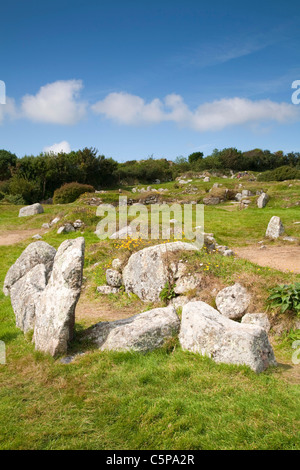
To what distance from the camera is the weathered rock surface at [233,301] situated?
7.69 meters

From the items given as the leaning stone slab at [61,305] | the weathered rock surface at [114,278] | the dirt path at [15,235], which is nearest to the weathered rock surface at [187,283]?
the weathered rock surface at [114,278]

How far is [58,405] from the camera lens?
461cm

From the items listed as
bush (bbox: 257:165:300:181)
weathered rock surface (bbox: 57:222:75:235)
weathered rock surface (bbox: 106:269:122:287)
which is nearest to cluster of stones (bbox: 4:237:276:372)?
weathered rock surface (bbox: 106:269:122:287)

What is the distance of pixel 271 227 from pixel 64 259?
42.8ft

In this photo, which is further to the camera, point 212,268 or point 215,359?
point 212,268

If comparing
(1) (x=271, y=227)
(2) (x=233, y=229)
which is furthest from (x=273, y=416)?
(2) (x=233, y=229)

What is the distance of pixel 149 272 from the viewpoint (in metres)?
9.70

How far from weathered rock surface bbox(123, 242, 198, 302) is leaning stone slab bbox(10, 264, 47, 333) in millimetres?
2887

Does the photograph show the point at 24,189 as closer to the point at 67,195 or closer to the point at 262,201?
the point at 67,195

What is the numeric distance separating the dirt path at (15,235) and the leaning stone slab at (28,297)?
454 inches

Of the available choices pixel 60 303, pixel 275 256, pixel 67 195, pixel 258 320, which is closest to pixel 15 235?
pixel 67 195

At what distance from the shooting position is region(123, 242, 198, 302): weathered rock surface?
372 inches

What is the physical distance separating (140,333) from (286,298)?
3357 mm
